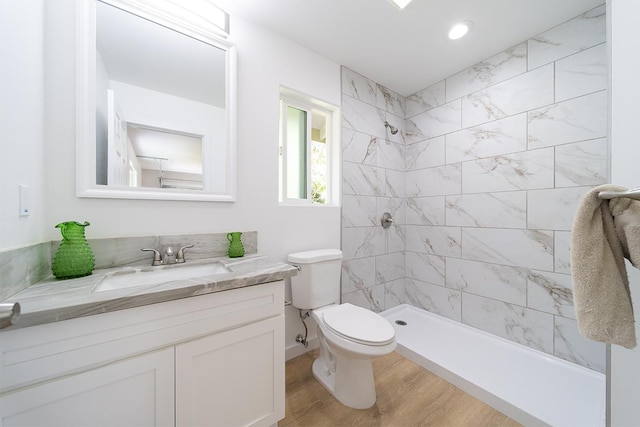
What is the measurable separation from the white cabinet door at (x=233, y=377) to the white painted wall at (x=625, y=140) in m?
1.15

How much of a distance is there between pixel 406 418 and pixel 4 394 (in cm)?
156

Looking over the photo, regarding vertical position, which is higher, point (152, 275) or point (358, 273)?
point (152, 275)

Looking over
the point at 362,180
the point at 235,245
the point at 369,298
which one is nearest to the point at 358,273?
the point at 369,298

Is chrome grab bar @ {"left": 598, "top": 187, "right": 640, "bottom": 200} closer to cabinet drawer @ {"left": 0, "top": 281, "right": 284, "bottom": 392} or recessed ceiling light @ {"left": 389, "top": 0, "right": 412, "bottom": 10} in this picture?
cabinet drawer @ {"left": 0, "top": 281, "right": 284, "bottom": 392}

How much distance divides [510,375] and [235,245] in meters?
1.93

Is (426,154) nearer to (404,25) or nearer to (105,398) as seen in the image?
(404,25)

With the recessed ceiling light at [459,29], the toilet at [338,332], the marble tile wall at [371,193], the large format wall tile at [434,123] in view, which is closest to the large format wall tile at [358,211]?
the marble tile wall at [371,193]

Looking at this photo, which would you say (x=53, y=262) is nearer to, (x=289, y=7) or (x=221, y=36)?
(x=221, y=36)

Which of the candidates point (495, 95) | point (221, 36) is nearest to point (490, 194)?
point (495, 95)

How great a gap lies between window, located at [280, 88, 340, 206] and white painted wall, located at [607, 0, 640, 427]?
1.46m

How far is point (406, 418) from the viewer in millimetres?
1185

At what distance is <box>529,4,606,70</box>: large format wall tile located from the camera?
1356 mm

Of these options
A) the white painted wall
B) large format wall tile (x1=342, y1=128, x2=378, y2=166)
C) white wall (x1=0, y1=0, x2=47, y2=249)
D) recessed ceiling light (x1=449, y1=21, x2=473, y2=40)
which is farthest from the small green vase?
recessed ceiling light (x1=449, y1=21, x2=473, y2=40)

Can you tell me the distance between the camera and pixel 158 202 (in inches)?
47.0
